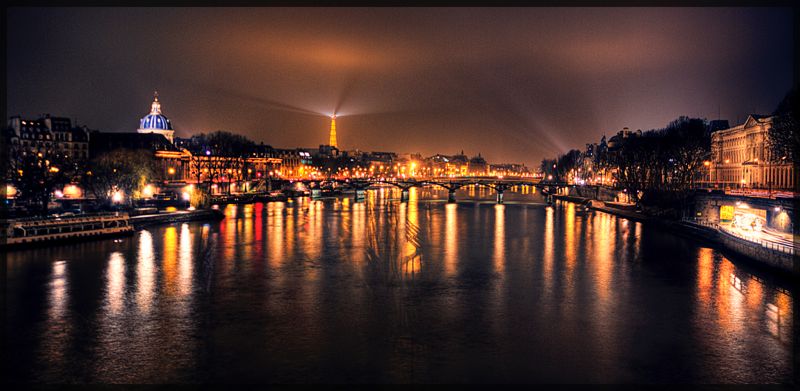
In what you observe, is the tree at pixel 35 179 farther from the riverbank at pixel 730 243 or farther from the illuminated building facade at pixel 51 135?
the riverbank at pixel 730 243

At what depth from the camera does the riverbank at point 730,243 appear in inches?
1222

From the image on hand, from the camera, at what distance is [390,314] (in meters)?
23.4

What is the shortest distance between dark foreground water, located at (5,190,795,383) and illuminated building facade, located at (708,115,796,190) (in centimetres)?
2372

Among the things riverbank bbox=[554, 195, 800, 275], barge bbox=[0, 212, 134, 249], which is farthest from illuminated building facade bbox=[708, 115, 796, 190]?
barge bbox=[0, 212, 134, 249]

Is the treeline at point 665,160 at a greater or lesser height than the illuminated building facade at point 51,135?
lesser

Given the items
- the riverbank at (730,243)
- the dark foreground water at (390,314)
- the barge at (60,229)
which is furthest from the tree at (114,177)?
the riverbank at (730,243)

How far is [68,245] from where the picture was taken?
41750 millimetres

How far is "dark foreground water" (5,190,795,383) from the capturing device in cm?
1752

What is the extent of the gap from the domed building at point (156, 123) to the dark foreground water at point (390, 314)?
330 feet

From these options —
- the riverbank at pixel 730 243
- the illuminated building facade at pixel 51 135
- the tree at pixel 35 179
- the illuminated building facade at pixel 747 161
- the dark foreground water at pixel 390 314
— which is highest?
the illuminated building facade at pixel 51 135

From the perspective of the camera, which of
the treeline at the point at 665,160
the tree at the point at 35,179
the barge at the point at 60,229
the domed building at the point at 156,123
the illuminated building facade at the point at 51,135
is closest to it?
the barge at the point at 60,229

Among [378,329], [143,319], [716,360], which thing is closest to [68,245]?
[143,319]

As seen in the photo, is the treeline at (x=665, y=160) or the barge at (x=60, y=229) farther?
the treeline at (x=665, y=160)

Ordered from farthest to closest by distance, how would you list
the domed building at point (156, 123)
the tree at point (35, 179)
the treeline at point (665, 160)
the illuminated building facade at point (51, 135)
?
1. the domed building at point (156, 123)
2. the illuminated building facade at point (51, 135)
3. the treeline at point (665, 160)
4. the tree at point (35, 179)
